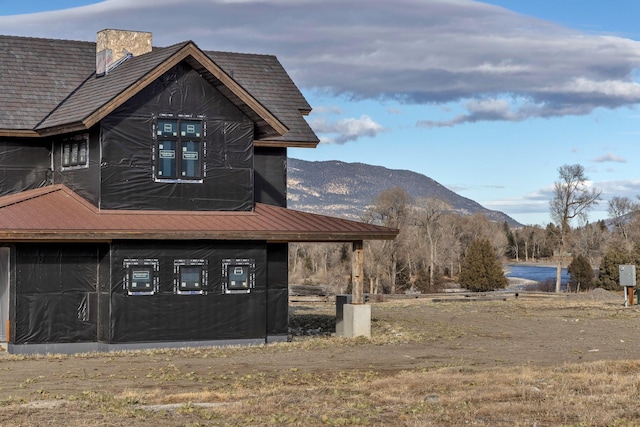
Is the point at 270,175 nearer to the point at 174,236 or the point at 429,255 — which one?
the point at 174,236

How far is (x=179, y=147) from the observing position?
28.5 meters

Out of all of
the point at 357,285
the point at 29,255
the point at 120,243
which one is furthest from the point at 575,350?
the point at 29,255

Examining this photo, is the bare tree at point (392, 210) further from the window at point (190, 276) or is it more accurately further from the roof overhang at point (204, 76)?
the window at point (190, 276)

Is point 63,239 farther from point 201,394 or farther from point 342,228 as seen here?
point 201,394

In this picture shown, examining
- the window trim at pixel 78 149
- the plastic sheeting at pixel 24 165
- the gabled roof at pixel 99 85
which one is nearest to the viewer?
the gabled roof at pixel 99 85

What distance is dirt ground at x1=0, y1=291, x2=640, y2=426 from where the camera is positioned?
16.0 metres

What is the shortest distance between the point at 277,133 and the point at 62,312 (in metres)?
8.15

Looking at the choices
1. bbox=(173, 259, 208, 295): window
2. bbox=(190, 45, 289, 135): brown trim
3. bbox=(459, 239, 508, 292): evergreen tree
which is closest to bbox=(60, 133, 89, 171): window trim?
bbox=(190, 45, 289, 135): brown trim

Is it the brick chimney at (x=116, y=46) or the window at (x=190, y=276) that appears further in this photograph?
the brick chimney at (x=116, y=46)

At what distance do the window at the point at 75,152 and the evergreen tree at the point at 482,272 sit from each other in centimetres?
5416

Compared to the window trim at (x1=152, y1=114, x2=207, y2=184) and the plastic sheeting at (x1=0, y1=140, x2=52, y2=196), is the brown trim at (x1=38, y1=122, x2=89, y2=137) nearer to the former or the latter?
the plastic sheeting at (x1=0, y1=140, x2=52, y2=196)

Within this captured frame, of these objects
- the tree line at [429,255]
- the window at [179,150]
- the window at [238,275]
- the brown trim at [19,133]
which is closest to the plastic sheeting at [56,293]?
the window at [179,150]

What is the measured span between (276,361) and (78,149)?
9590 mm

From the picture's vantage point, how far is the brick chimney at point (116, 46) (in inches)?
1266
